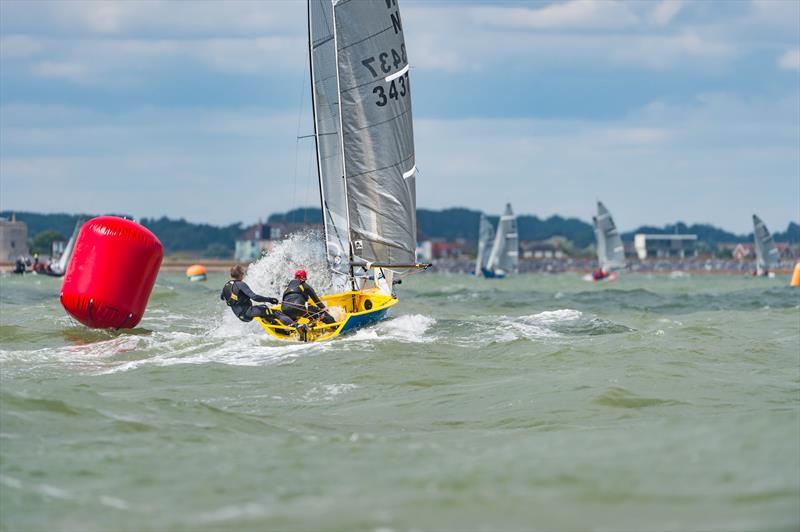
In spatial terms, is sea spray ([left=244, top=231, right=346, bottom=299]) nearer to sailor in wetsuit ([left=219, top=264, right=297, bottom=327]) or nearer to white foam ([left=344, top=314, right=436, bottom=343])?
white foam ([left=344, top=314, right=436, bottom=343])

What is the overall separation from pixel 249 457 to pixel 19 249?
12162 centimetres

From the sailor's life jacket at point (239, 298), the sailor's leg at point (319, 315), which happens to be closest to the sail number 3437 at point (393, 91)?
the sailor's leg at point (319, 315)

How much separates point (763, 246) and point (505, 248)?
71.9 feet

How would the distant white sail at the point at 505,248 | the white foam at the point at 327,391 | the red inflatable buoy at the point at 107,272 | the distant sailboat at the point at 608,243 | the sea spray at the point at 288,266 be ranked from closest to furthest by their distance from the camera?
the white foam at the point at 327,391 → the red inflatable buoy at the point at 107,272 → the sea spray at the point at 288,266 → the distant sailboat at the point at 608,243 → the distant white sail at the point at 505,248

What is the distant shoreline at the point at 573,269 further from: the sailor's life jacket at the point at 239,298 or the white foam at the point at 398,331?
the sailor's life jacket at the point at 239,298

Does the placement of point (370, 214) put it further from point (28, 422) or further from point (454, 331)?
point (28, 422)

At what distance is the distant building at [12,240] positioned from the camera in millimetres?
121438

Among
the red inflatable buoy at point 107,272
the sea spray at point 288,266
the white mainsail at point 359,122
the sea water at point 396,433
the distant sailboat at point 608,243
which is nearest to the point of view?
the sea water at point 396,433

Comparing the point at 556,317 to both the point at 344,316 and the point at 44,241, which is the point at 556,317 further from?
the point at 44,241

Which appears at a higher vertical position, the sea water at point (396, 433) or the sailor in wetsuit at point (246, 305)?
the sailor in wetsuit at point (246, 305)

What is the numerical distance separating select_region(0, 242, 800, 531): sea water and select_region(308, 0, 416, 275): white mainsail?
3.92 meters

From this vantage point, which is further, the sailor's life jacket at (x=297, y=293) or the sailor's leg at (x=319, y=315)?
the sailor's leg at (x=319, y=315)

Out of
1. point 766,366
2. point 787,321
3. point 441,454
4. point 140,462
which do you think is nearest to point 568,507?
point 441,454

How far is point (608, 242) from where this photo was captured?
3310 inches
